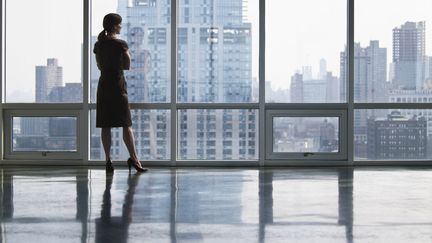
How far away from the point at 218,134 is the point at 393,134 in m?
1.60

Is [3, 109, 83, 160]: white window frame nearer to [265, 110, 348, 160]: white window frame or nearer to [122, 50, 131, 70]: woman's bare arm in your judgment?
[122, 50, 131, 70]: woman's bare arm

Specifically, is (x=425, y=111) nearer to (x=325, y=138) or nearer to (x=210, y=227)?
(x=325, y=138)

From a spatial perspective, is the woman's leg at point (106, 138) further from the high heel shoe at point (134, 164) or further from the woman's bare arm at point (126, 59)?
the woman's bare arm at point (126, 59)

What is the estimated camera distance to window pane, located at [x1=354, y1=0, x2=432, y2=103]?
6621 mm

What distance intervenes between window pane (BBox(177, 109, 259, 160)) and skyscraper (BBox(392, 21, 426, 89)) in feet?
4.54

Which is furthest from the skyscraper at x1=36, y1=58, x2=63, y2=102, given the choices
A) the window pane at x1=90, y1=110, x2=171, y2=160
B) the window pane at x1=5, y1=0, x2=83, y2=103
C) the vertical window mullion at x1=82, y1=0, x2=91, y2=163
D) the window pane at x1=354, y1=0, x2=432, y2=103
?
the window pane at x1=354, y1=0, x2=432, y2=103

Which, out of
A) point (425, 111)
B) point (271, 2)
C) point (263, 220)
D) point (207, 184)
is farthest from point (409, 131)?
point (263, 220)

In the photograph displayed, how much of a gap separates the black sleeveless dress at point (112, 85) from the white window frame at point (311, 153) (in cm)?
145

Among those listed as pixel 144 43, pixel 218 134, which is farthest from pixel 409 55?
pixel 144 43

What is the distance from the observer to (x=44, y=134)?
6.71 m

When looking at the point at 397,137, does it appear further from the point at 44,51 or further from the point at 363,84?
the point at 44,51

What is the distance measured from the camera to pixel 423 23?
6703mm

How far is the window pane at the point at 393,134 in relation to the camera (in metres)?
6.61

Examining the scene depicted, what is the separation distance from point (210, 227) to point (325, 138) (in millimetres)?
3834
